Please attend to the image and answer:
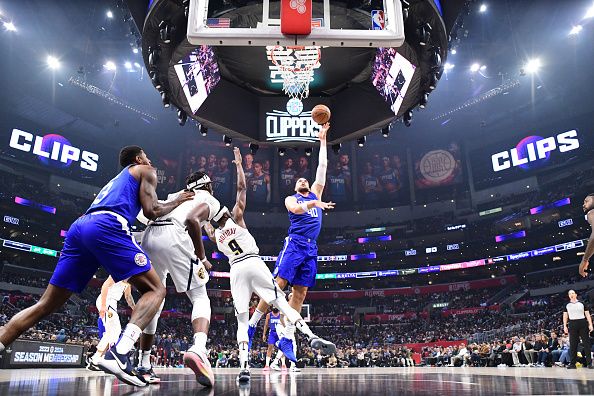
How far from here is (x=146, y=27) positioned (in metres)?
6.93

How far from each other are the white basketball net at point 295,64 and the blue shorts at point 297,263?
348 centimetres

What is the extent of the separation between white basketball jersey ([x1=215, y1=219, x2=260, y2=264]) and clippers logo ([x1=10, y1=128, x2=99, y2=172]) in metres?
36.4

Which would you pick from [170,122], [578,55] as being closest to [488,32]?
[578,55]

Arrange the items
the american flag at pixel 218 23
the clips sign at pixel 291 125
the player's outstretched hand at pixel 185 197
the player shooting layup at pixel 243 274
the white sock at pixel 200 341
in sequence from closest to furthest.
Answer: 1. the white sock at pixel 200 341
2. the player's outstretched hand at pixel 185 197
3. the player shooting layup at pixel 243 274
4. the american flag at pixel 218 23
5. the clips sign at pixel 291 125

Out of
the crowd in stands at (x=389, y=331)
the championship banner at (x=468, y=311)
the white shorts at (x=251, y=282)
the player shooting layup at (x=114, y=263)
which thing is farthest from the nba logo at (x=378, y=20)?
the championship banner at (x=468, y=311)

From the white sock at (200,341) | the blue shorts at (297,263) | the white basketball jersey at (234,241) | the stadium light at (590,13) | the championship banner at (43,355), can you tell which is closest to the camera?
the white sock at (200,341)

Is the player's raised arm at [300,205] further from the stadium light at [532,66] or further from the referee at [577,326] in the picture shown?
the stadium light at [532,66]

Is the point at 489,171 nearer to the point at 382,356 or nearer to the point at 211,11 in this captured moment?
the point at 382,356

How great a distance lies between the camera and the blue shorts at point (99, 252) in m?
3.26

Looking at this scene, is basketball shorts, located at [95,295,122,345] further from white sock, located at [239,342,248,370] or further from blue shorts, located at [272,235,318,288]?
blue shorts, located at [272,235,318,288]

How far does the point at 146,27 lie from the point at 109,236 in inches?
191

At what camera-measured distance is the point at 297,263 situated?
6.04 meters

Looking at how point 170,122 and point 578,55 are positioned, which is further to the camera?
point 170,122

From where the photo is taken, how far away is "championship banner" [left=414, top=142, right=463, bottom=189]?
44.1 metres
